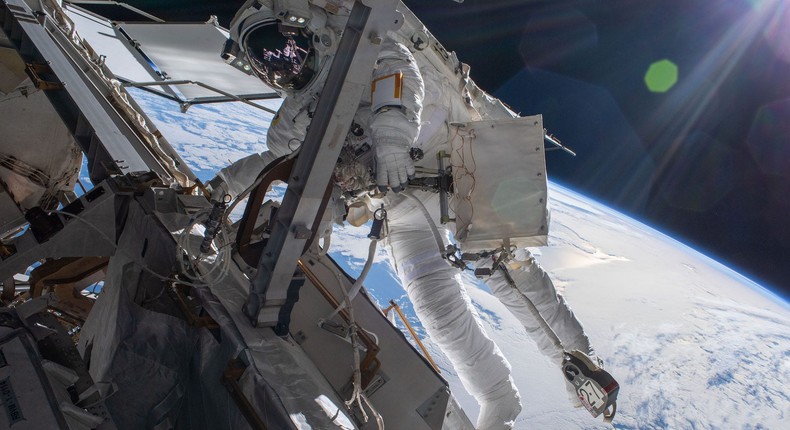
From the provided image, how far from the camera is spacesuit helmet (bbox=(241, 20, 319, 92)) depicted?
2.02 m

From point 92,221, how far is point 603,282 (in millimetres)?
22588

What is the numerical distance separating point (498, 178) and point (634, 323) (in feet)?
51.5

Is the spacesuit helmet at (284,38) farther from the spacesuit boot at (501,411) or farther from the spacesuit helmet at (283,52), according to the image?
the spacesuit boot at (501,411)

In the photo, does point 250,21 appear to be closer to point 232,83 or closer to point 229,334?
point 229,334

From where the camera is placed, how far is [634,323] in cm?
1548

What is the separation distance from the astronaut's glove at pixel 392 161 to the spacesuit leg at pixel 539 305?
892 mm

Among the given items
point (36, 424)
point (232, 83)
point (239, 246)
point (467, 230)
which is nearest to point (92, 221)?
point (239, 246)

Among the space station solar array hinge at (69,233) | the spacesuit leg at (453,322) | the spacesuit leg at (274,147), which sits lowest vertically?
the spacesuit leg at (453,322)

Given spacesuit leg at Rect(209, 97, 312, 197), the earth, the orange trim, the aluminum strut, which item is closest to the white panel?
spacesuit leg at Rect(209, 97, 312, 197)

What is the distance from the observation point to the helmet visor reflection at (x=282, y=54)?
6.67 ft

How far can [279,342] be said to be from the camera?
1.16 meters

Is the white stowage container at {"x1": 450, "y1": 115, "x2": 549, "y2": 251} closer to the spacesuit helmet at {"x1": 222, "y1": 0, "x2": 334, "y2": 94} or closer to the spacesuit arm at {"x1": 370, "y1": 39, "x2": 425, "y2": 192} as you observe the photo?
the spacesuit arm at {"x1": 370, "y1": 39, "x2": 425, "y2": 192}

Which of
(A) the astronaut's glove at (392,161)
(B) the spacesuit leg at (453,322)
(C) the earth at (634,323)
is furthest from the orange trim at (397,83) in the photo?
(C) the earth at (634,323)

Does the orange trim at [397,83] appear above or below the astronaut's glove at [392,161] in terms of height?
above
